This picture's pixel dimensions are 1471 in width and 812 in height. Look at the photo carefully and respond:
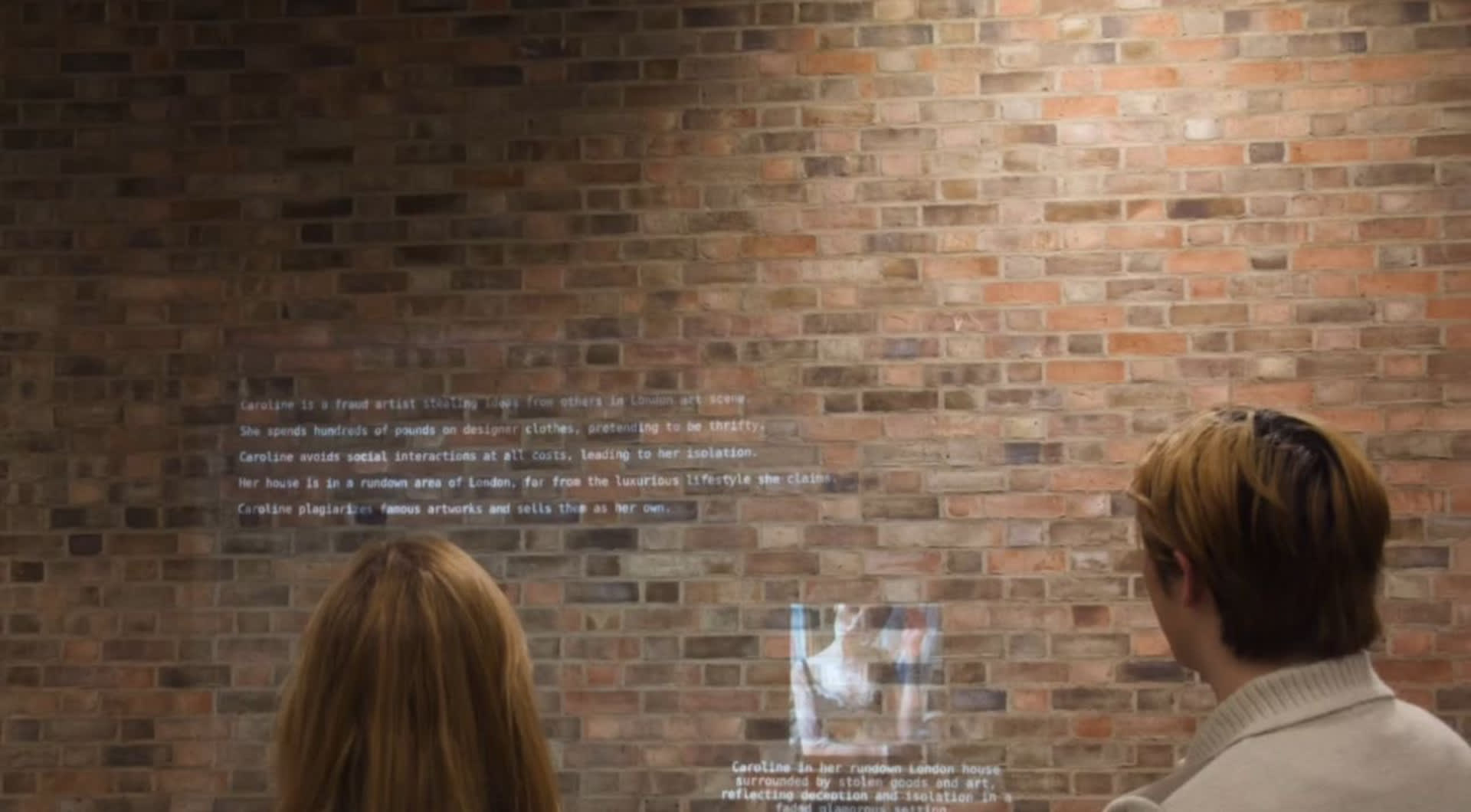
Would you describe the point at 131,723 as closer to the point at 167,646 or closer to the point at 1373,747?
the point at 167,646

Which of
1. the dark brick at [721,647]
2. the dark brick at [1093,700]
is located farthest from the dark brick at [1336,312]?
the dark brick at [721,647]

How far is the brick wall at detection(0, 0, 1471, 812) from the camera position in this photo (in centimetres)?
355

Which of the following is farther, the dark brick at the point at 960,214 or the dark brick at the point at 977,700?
the dark brick at the point at 960,214

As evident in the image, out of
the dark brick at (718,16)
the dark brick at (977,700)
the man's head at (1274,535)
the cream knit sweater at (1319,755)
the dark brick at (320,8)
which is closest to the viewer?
the cream knit sweater at (1319,755)

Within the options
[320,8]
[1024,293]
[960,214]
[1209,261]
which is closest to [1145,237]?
[1209,261]

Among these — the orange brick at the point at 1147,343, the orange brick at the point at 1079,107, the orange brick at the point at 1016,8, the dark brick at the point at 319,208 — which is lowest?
the orange brick at the point at 1147,343

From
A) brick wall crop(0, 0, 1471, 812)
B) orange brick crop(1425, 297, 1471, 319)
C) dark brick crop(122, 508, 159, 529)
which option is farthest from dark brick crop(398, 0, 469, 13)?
orange brick crop(1425, 297, 1471, 319)

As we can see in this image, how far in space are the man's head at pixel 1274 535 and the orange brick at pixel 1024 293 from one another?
1981 mm

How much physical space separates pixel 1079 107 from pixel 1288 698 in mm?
2372

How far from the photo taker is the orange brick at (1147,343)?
3570 mm

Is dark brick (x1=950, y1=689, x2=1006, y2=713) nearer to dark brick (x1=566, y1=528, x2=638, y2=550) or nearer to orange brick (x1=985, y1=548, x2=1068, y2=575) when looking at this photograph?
orange brick (x1=985, y1=548, x2=1068, y2=575)

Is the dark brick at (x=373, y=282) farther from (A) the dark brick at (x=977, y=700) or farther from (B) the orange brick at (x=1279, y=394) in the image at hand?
(B) the orange brick at (x=1279, y=394)

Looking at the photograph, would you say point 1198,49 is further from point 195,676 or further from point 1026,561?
point 195,676

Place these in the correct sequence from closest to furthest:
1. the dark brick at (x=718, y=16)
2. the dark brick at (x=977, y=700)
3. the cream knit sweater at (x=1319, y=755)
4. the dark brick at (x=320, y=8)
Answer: the cream knit sweater at (x=1319, y=755) → the dark brick at (x=977, y=700) → the dark brick at (x=718, y=16) → the dark brick at (x=320, y=8)
